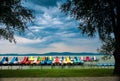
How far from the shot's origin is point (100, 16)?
34.3m

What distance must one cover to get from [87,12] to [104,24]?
203cm

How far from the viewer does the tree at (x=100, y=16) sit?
34406 millimetres

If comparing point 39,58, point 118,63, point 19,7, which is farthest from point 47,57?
point 118,63

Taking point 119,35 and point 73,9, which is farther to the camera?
point 73,9

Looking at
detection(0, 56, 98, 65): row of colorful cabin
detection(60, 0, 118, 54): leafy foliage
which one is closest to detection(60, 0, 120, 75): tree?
detection(60, 0, 118, 54): leafy foliage

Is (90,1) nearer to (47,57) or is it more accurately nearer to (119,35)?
(119,35)

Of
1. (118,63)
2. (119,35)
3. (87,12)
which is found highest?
(87,12)

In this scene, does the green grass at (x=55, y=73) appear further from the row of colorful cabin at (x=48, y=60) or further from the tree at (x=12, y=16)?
the row of colorful cabin at (x=48, y=60)

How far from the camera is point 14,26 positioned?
38469 millimetres

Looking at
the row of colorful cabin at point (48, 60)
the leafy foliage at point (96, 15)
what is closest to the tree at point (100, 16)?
the leafy foliage at point (96, 15)

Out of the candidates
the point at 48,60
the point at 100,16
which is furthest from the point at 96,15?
the point at 48,60

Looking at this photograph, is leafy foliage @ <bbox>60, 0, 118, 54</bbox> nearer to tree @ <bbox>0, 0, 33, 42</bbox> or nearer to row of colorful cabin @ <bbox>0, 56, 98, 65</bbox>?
tree @ <bbox>0, 0, 33, 42</bbox>

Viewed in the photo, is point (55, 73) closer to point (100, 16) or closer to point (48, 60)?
point (100, 16)

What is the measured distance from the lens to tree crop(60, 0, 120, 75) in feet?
113
